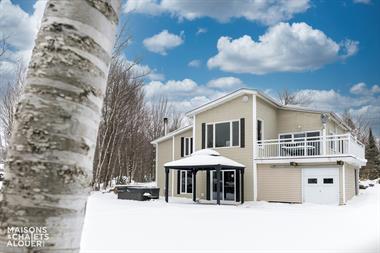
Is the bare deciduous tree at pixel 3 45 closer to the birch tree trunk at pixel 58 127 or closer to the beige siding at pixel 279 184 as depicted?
the beige siding at pixel 279 184

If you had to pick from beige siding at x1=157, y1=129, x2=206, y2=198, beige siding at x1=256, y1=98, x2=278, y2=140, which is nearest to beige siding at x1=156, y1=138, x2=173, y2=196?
beige siding at x1=157, y1=129, x2=206, y2=198

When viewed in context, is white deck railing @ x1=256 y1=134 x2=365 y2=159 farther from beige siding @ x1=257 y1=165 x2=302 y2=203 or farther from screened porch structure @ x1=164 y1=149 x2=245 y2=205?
screened porch structure @ x1=164 y1=149 x2=245 y2=205

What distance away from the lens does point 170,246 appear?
20.1 feet

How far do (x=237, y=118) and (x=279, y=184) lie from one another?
3.68 metres

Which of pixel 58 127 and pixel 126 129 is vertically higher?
pixel 126 129

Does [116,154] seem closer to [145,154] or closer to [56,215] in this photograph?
[145,154]

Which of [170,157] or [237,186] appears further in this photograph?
[170,157]

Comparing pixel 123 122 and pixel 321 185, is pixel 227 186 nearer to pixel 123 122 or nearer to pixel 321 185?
pixel 321 185

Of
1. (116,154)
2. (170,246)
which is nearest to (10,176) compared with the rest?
(170,246)

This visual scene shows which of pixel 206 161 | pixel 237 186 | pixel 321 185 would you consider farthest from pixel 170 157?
pixel 321 185

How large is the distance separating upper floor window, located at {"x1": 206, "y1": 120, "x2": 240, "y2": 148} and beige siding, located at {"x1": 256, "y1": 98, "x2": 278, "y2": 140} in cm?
127

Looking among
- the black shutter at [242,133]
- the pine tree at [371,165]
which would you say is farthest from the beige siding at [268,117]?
the pine tree at [371,165]

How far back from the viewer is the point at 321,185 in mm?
15523

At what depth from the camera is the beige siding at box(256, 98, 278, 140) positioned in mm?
17719
